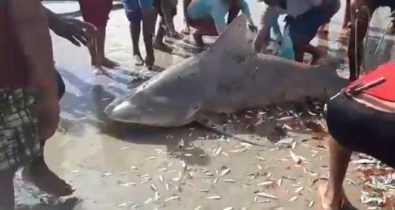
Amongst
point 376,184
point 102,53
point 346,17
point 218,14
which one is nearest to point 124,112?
point 102,53

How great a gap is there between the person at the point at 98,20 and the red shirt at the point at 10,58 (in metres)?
1.69

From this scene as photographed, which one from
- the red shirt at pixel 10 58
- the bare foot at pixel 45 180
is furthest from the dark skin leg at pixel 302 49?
the red shirt at pixel 10 58

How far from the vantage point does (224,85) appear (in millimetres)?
3037

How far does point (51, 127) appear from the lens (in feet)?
5.78

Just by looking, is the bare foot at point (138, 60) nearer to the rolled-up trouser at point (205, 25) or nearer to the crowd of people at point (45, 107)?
the rolled-up trouser at point (205, 25)

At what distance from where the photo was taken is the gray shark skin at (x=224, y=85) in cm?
287

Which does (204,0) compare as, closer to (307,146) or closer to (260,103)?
(260,103)

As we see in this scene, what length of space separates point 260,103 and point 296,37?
0.69 meters

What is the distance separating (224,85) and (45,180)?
111 centimetres

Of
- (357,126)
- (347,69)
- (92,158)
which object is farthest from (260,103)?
(357,126)

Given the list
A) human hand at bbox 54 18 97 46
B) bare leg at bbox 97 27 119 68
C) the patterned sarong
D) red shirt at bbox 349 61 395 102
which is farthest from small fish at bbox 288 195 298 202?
bare leg at bbox 97 27 119 68

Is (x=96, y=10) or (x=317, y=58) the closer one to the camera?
(x=96, y=10)

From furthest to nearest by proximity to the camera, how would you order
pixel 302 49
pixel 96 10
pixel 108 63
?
1. pixel 108 63
2. pixel 302 49
3. pixel 96 10

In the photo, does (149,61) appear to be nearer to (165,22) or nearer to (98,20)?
(98,20)
